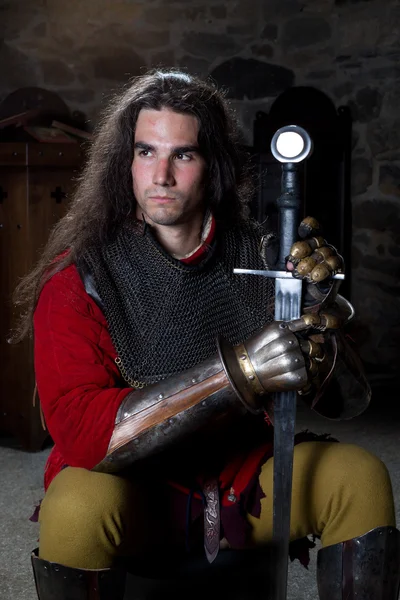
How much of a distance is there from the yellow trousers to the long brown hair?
1.66 ft

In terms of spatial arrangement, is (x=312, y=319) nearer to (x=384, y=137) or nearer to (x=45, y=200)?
(x=45, y=200)

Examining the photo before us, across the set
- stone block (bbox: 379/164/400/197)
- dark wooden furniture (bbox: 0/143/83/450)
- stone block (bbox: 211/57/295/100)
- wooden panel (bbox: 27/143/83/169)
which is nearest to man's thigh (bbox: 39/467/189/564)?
dark wooden furniture (bbox: 0/143/83/450)

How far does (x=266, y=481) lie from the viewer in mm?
1827

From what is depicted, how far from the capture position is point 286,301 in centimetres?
168

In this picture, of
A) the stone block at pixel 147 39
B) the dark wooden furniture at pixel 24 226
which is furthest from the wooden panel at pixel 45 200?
the stone block at pixel 147 39

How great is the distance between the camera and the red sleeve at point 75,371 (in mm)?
1681

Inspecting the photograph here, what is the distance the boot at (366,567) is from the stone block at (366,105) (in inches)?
154

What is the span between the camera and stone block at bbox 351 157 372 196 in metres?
5.24

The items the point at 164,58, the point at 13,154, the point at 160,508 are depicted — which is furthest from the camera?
the point at 164,58

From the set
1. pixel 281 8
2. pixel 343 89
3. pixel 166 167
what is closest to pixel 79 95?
pixel 281 8

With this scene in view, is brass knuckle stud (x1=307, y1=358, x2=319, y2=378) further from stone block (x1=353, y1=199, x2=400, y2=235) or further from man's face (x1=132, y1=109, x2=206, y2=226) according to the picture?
stone block (x1=353, y1=199, x2=400, y2=235)

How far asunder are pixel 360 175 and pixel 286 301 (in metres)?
3.75

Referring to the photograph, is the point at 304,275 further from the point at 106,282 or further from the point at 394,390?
the point at 394,390

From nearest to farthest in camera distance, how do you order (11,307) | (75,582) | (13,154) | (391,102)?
1. (75,582)
2. (13,154)
3. (11,307)
4. (391,102)
